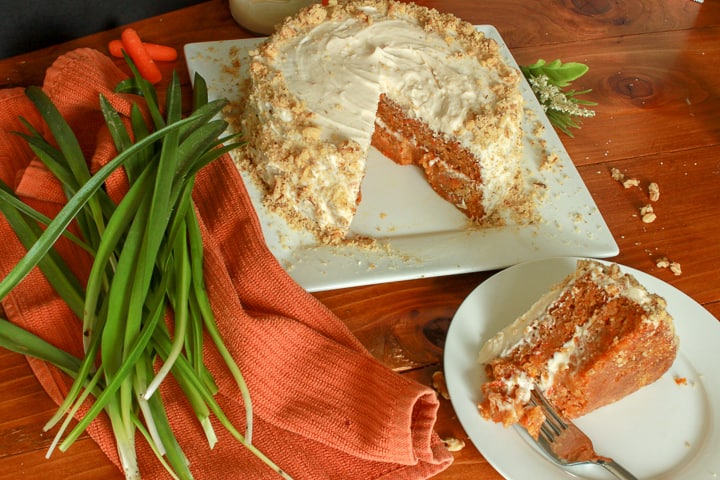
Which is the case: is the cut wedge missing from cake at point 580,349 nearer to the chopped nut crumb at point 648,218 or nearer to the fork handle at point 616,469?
the fork handle at point 616,469

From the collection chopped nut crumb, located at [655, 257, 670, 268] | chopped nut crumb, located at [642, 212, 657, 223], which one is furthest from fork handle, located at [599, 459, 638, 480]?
chopped nut crumb, located at [642, 212, 657, 223]

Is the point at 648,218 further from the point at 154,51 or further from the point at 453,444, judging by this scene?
the point at 154,51

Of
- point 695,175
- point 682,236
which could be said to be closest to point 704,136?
point 695,175

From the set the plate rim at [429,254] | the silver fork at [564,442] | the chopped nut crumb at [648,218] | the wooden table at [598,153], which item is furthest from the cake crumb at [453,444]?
the chopped nut crumb at [648,218]

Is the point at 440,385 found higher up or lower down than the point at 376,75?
lower down

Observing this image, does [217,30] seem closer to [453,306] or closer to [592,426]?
[453,306]

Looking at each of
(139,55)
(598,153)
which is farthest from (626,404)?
(139,55)
